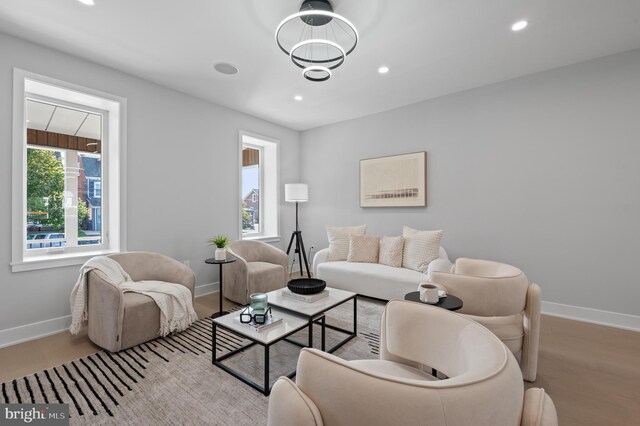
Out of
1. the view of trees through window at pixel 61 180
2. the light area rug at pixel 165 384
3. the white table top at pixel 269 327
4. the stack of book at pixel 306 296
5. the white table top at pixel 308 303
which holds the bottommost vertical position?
the light area rug at pixel 165 384

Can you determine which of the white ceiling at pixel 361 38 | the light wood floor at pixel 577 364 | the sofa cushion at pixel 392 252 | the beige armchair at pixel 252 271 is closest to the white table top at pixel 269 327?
the beige armchair at pixel 252 271

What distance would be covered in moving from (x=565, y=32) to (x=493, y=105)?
109cm

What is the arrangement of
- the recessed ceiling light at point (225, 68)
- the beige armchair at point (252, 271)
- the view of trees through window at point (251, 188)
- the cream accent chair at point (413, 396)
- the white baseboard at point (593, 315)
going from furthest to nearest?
the view of trees through window at point (251, 188) → the beige armchair at point (252, 271) → the recessed ceiling light at point (225, 68) → the white baseboard at point (593, 315) → the cream accent chair at point (413, 396)

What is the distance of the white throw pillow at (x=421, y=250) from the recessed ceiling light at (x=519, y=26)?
7.20 feet

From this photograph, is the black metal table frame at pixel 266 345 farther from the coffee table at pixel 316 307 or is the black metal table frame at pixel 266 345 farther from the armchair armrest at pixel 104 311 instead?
the armchair armrest at pixel 104 311

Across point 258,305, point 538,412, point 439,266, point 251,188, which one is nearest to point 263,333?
point 258,305

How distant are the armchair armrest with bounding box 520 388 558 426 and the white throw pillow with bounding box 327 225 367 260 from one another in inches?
137

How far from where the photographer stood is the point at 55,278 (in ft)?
9.48

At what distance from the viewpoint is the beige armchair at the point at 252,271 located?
355 cm

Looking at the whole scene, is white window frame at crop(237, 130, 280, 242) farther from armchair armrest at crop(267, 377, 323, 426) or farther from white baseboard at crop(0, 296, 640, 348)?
armchair armrest at crop(267, 377, 323, 426)

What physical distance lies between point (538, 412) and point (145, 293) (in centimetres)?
290

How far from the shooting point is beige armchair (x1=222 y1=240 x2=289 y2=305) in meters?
3.55

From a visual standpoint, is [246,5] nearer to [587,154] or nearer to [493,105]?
[493,105]

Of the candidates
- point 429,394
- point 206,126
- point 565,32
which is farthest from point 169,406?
point 565,32
